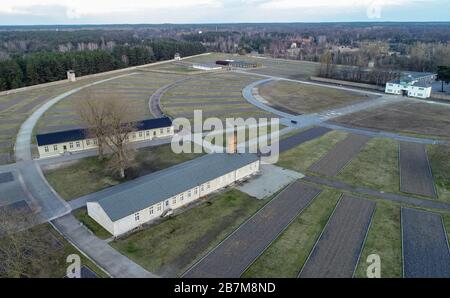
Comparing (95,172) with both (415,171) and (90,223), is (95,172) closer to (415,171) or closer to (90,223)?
(90,223)

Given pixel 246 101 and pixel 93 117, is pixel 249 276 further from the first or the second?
pixel 246 101

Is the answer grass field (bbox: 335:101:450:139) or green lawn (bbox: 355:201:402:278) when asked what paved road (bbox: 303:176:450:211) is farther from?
A: grass field (bbox: 335:101:450:139)

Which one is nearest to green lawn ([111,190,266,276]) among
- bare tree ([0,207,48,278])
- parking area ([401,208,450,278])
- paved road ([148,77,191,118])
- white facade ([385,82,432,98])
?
bare tree ([0,207,48,278])

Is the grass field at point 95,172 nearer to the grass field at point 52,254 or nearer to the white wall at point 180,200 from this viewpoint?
the grass field at point 52,254

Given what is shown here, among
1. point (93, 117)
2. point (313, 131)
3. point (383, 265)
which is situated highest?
point (93, 117)

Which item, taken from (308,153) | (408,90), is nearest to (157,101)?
(308,153)
